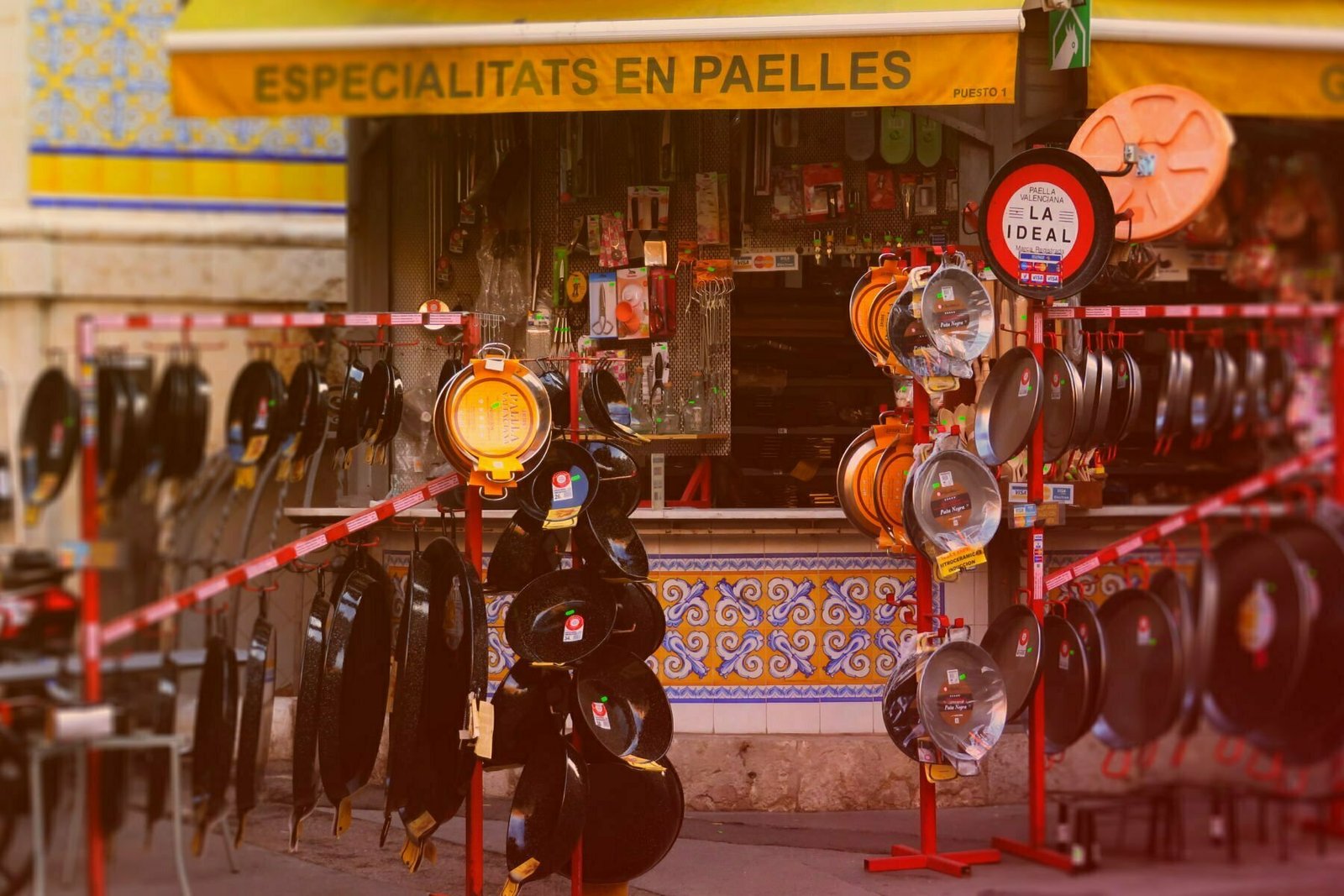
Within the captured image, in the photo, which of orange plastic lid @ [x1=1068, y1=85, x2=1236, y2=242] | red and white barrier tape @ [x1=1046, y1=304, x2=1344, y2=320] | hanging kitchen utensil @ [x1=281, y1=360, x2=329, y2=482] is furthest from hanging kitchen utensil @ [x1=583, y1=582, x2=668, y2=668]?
orange plastic lid @ [x1=1068, y1=85, x2=1236, y2=242]

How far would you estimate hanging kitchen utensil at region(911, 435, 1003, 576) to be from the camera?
498cm

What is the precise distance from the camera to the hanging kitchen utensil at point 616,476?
4.79 metres

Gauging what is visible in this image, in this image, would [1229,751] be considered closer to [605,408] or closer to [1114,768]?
[1114,768]

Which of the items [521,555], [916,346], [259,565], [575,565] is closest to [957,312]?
[916,346]

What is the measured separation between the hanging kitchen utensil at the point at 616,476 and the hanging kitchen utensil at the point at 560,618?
27 centimetres

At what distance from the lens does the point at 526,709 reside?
183 inches

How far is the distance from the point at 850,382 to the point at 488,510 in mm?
1806

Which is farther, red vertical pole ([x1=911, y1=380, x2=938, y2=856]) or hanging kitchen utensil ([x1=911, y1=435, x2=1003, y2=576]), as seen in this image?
red vertical pole ([x1=911, y1=380, x2=938, y2=856])

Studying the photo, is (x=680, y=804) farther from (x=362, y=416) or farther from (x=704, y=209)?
(x=704, y=209)

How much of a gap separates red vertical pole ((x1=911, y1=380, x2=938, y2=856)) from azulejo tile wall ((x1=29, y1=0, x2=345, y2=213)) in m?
2.14

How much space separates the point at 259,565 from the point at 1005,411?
8.45ft

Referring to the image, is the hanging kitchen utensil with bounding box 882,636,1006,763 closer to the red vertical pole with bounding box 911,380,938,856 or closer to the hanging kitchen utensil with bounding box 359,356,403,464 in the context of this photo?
the red vertical pole with bounding box 911,380,938,856

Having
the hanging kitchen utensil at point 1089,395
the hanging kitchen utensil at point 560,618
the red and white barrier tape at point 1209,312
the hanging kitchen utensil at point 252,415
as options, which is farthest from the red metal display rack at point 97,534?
the hanging kitchen utensil at point 1089,395

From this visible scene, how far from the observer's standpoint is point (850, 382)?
268 inches
